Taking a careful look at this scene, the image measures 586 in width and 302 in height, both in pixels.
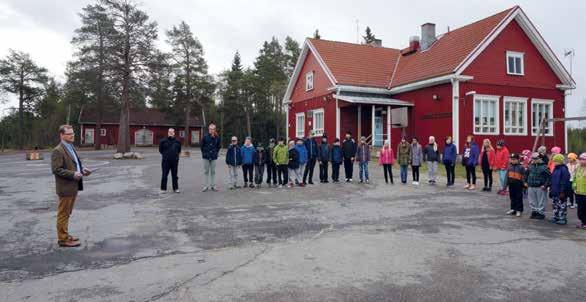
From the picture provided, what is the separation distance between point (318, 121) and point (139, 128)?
4042 cm

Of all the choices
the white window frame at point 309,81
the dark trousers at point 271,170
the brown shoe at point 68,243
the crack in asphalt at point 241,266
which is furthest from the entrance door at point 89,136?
the crack in asphalt at point 241,266

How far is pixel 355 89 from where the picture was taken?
992 inches

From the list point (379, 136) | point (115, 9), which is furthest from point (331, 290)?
point (115, 9)

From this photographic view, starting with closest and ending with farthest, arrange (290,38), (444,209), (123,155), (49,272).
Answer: (49,272) → (444,209) → (123,155) → (290,38)

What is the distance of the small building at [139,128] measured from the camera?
58.5 meters

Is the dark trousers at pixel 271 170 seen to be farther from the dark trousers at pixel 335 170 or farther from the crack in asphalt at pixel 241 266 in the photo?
the crack in asphalt at pixel 241 266

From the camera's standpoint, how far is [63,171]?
6.18 meters

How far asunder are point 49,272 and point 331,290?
11.0ft

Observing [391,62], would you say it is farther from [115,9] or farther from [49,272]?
[49,272]

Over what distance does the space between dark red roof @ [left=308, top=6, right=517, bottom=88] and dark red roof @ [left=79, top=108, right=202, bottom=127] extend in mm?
33514

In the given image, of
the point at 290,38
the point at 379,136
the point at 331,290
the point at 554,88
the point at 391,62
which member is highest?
the point at 290,38

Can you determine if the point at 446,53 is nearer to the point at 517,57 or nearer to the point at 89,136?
the point at 517,57

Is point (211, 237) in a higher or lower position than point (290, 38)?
lower

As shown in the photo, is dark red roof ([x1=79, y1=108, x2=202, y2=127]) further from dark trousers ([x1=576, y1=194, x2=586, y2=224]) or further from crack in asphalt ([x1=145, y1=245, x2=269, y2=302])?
crack in asphalt ([x1=145, y1=245, x2=269, y2=302])
